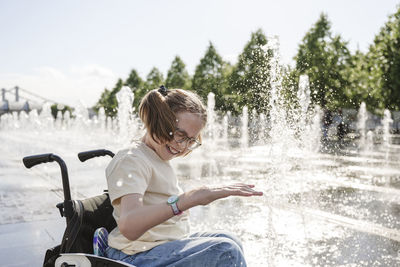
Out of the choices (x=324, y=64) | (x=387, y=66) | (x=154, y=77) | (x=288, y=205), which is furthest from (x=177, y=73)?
(x=288, y=205)

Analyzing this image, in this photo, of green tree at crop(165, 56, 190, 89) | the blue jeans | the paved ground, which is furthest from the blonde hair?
green tree at crop(165, 56, 190, 89)

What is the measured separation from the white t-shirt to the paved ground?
180 cm

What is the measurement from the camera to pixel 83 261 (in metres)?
1.63

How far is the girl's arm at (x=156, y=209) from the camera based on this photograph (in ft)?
4.92

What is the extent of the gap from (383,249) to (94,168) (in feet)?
20.8

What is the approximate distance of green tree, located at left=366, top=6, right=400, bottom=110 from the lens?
24.0 metres

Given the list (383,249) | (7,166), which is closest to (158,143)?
(383,249)

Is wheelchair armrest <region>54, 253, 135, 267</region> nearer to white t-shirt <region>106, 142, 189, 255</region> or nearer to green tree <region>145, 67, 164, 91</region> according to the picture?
white t-shirt <region>106, 142, 189, 255</region>

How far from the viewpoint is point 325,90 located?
27.2 m

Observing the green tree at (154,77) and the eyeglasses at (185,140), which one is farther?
the green tree at (154,77)

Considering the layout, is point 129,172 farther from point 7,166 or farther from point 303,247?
point 7,166

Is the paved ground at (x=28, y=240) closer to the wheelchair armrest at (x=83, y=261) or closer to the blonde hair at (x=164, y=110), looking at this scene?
the wheelchair armrest at (x=83, y=261)

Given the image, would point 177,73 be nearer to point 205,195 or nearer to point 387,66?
point 387,66

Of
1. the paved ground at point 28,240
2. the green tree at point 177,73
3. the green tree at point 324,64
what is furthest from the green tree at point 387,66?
the paved ground at point 28,240
